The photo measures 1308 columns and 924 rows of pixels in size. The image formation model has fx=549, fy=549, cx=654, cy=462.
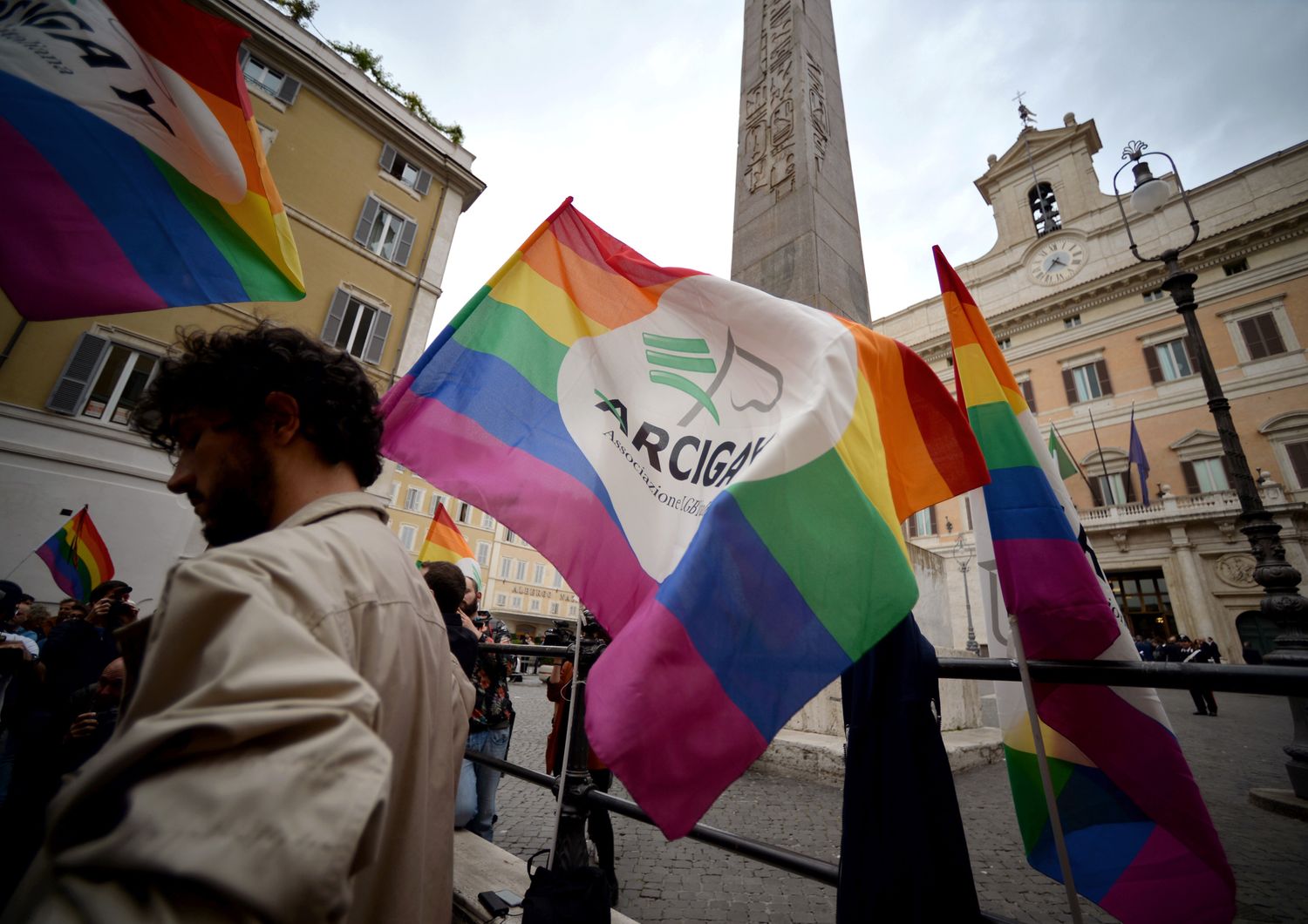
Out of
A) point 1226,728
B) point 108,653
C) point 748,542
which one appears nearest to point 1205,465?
point 1226,728

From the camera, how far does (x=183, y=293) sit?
8.01 ft

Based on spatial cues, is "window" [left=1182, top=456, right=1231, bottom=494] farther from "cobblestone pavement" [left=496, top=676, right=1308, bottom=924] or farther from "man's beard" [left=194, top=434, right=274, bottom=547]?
"man's beard" [left=194, top=434, right=274, bottom=547]

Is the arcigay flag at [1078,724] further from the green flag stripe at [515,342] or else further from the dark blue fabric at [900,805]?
the green flag stripe at [515,342]

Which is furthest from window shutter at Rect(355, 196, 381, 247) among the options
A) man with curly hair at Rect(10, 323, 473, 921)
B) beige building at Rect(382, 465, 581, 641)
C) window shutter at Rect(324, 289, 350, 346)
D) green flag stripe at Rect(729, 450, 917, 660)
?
green flag stripe at Rect(729, 450, 917, 660)

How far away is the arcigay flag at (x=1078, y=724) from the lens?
4.50 feet

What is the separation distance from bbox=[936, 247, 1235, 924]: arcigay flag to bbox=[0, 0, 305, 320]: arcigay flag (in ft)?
10.2

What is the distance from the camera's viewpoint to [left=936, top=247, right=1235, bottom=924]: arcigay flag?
1371mm

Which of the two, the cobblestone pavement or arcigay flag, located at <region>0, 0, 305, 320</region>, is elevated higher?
arcigay flag, located at <region>0, 0, 305, 320</region>

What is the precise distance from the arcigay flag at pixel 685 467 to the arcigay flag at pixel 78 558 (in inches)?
323

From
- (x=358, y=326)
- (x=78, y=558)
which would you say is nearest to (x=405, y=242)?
(x=358, y=326)

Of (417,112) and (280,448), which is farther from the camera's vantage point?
(417,112)

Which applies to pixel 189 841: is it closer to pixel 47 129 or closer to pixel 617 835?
pixel 47 129

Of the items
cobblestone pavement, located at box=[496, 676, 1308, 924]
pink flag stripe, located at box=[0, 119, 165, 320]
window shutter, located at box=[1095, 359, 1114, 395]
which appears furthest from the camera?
window shutter, located at box=[1095, 359, 1114, 395]

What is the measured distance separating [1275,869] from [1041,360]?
2888cm
